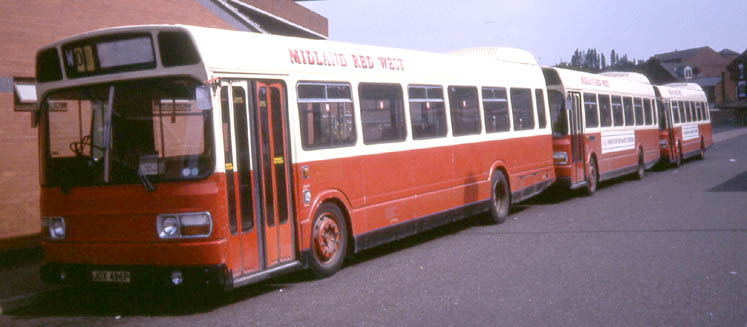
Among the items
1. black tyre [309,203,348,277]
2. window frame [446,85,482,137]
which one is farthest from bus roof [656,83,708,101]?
black tyre [309,203,348,277]

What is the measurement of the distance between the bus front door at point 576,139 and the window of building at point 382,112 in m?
7.46

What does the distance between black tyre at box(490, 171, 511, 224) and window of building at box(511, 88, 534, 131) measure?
114 centimetres

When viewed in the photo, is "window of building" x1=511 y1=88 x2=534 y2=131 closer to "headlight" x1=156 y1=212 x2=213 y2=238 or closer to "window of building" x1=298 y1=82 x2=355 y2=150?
"window of building" x1=298 y1=82 x2=355 y2=150

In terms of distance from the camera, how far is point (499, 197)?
45.7 feet

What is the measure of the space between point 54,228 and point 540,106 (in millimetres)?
10502

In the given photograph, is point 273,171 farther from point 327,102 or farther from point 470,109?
point 470,109

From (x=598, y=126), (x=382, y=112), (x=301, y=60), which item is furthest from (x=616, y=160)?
(x=301, y=60)

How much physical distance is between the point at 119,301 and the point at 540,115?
985 centimetres

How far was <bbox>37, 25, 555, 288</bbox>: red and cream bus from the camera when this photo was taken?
7.19 meters

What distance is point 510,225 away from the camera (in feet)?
44.1

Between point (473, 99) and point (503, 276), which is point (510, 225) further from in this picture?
point (503, 276)

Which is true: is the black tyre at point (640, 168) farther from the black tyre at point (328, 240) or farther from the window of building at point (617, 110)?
the black tyre at point (328, 240)

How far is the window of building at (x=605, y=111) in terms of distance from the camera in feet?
64.1

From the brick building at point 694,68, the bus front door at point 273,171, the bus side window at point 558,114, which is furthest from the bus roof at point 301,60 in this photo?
the brick building at point 694,68
